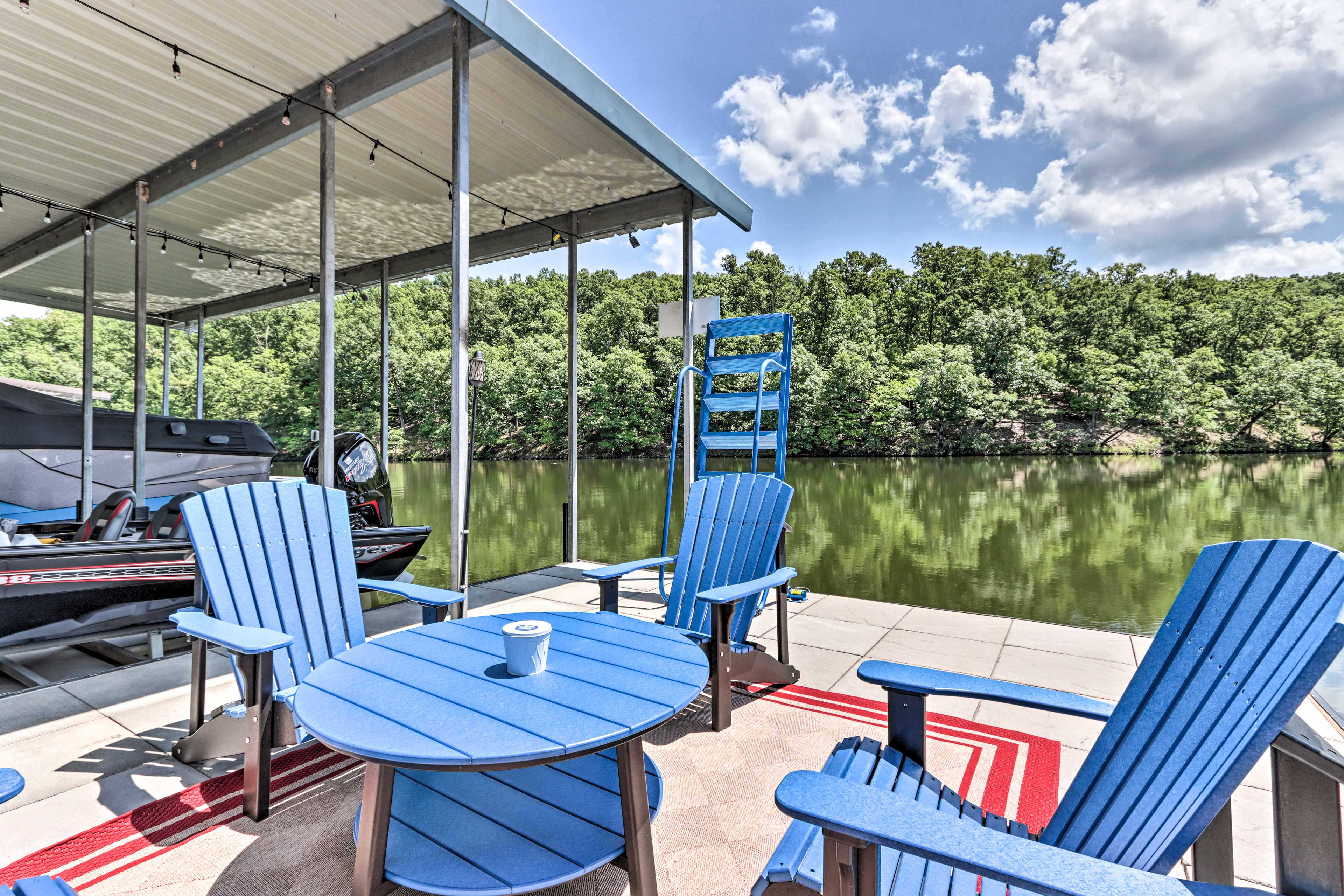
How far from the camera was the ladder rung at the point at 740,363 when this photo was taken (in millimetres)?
4164

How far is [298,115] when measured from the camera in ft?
13.7

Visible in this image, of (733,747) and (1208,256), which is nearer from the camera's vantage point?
A: (733,747)

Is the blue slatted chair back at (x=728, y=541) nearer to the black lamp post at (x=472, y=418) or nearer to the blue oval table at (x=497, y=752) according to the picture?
the blue oval table at (x=497, y=752)

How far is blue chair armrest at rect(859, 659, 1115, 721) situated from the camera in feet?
4.02

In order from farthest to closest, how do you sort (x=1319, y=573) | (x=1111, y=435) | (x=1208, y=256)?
1. (x=1208, y=256)
2. (x=1111, y=435)
3. (x=1319, y=573)

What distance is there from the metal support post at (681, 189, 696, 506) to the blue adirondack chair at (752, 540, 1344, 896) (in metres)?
3.80

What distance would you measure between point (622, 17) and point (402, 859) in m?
15.8

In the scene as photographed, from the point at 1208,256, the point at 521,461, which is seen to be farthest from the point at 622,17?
the point at 1208,256

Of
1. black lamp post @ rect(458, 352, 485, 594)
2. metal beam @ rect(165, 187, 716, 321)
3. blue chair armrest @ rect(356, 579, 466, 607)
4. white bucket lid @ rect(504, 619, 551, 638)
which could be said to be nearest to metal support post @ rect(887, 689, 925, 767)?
white bucket lid @ rect(504, 619, 551, 638)

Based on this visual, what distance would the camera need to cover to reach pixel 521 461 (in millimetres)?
29062

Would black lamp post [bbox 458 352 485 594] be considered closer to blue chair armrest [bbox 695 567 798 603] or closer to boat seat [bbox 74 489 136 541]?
blue chair armrest [bbox 695 567 798 603]

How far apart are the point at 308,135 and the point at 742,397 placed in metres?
3.48

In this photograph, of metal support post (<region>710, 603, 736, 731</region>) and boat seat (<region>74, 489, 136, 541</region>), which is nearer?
metal support post (<region>710, 603, 736, 731</region>)

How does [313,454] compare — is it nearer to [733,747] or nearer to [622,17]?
[733,747]
